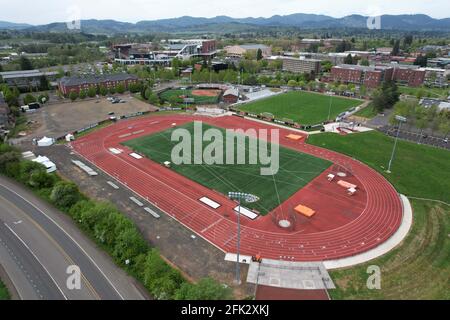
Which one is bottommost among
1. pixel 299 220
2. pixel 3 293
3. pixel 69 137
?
pixel 3 293

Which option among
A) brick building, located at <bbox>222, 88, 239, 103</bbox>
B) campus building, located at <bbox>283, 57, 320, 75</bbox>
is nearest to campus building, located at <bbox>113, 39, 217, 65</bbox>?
campus building, located at <bbox>283, 57, 320, 75</bbox>

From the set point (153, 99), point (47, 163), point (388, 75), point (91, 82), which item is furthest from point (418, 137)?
point (91, 82)

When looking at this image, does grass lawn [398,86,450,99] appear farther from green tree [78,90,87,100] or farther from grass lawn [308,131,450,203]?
green tree [78,90,87,100]

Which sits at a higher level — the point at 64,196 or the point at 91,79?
the point at 91,79

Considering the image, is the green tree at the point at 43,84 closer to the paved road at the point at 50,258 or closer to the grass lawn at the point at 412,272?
the paved road at the point at 50,258

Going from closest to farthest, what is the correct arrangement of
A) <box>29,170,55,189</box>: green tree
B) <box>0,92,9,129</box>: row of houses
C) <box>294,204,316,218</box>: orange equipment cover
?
<box>294,204,316,218</box>: orange equipment cover < <box>29,170,55,189</box>: green tree < <box>0,92,9,129</box>: row of houses

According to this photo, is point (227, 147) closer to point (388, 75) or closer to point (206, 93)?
point (206, 93)
